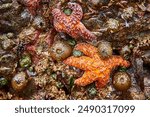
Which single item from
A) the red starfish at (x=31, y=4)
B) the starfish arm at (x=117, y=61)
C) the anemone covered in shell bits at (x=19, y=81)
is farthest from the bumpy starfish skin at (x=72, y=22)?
the anemone covered in shell bits at (x=19, y=81)

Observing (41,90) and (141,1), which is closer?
(141,1)

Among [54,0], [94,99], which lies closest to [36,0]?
[54,0]

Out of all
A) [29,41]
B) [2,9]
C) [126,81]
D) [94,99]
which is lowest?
[94,99]

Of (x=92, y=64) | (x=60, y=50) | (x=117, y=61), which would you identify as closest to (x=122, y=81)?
(x=117, y=61)

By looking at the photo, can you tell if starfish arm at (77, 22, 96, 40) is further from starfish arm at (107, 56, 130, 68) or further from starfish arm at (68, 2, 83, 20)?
starfish arm at (107, 56, 130, 68)

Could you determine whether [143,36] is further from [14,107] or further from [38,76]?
[14,107]

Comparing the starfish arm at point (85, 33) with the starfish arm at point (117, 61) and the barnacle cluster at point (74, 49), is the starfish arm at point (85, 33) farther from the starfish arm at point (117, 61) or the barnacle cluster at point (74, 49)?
the starfish arm at point (117, 61)

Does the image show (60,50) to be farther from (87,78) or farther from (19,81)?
(19,81)
